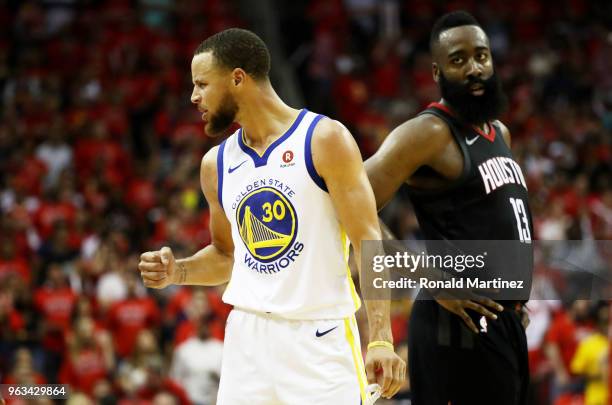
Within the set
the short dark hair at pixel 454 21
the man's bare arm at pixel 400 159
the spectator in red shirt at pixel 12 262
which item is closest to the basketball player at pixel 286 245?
the man's bare arm at pixel 400 159

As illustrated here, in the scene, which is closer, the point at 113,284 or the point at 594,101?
the point at 113,284

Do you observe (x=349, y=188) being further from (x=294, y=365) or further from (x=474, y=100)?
(x=474, y=100)

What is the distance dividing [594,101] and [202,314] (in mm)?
8855

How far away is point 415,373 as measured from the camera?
4848 mm

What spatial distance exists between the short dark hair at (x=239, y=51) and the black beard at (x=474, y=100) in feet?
3.36

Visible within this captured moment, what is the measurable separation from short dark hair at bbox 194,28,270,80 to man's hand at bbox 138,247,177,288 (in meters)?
0.86

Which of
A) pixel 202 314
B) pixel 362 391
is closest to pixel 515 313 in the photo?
pixel 362 391

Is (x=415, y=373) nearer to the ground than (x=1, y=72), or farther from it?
nearer to the ground

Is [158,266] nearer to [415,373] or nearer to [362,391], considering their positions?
[362,391]

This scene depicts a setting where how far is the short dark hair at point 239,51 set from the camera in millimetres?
4324

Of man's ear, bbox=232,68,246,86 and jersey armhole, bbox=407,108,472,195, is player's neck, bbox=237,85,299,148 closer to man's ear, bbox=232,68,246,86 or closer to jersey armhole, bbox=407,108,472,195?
man's ear, bbox=232,68,246,86

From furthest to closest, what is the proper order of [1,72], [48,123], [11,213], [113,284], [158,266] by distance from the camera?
[1,72] → [48,123] → [11,213] → [113,284] → [158,266]

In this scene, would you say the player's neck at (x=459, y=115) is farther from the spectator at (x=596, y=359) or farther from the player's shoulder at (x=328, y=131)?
the spectator at (x=596, y=359)

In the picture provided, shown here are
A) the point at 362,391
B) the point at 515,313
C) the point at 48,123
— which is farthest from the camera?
the point at 48,123
